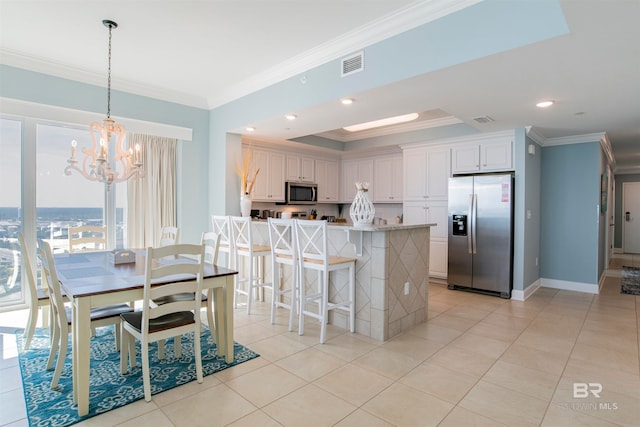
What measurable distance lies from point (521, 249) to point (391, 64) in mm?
3387

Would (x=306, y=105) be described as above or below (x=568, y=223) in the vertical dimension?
above

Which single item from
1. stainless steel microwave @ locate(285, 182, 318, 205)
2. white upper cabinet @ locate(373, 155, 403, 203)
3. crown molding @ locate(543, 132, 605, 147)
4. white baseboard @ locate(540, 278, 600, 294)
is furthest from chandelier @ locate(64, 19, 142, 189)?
white baseboard @ locate(540, 278, 600, 294)

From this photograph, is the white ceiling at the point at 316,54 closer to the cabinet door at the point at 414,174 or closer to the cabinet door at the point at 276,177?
the cabinet door at the point at 414,174

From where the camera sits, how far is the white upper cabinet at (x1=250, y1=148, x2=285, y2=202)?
5.89 meters

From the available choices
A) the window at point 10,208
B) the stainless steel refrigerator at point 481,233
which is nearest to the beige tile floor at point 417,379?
the window at point 10,208

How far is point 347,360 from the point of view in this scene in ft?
9.18

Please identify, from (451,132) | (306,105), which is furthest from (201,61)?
(451,132)

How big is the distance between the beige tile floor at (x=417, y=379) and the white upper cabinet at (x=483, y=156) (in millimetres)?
2216

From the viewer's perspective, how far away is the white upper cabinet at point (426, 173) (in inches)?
216

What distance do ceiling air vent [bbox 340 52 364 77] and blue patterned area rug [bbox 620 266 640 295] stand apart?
5.52 metres

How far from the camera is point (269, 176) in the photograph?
6059mm

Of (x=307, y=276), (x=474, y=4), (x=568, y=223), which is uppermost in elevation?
(x=474, y=4)

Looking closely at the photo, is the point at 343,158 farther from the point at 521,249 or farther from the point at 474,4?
the point at 474,4

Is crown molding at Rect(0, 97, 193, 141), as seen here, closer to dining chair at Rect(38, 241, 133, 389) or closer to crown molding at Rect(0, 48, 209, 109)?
crown molding at Rect(0, 48, 209, 109)
